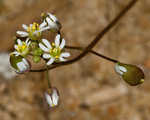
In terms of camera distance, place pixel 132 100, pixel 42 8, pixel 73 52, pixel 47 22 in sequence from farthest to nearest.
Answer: pixel 42 8 → pixel 73 52 → pixel 132 100 → pixel 47 22

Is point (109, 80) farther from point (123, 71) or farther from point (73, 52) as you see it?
point (123, 71)

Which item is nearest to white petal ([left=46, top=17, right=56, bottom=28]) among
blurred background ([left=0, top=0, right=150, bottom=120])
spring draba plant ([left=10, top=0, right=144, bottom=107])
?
spring draba plant ([left=10, top=0, right=144, bottom=107])

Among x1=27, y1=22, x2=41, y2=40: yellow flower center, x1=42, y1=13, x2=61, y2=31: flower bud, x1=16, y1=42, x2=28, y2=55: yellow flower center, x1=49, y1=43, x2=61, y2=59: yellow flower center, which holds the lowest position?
x1=49, y1=43, x2=61, y2=59: yellow flower center

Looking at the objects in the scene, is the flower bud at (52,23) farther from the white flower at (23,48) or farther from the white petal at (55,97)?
the white petal at (55,97)

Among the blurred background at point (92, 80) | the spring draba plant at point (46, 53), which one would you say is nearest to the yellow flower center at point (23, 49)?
the spring draba plant at point (46, 53)

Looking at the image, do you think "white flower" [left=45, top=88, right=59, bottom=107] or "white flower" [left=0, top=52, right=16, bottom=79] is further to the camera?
"white flower" [left=0, top=52, right=16, bottom=79]

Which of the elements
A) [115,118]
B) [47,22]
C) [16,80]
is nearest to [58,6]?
[16,80]

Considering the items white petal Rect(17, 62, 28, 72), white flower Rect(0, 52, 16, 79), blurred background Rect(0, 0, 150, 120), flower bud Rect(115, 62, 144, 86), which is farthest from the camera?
white flower Rect(0, 52, 16, 79)

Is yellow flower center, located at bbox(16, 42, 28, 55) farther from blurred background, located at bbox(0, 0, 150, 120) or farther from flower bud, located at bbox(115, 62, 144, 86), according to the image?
blurred background, located at bbox(0, 0, 150, 120)
